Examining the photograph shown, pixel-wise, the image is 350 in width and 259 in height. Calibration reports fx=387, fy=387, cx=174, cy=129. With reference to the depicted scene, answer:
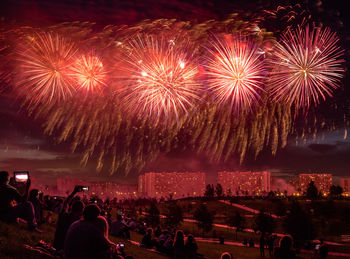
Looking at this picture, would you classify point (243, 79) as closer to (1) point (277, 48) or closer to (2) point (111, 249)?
(1) point (277, 48)

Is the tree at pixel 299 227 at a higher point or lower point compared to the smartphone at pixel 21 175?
lower

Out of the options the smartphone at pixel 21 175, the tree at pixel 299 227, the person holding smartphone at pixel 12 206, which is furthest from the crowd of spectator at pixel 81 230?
the tree at pixel 299 227

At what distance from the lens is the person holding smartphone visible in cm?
1080

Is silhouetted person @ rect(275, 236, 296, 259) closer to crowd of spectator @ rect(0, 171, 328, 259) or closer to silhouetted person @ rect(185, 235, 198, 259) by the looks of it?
crowd of spectator @ rect(0, 171, 328, 259)

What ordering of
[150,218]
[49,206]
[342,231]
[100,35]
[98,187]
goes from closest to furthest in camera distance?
[49,206], [100,35], [342,231], [150,218], [98,187]

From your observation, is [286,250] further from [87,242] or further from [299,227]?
[299,227]

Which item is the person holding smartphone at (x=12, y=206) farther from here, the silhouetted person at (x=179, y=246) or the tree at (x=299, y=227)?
the tree at (x=299, y=227)

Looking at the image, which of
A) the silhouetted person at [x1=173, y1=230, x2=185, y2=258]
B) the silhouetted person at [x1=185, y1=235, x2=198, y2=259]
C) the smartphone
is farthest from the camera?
the smartphone

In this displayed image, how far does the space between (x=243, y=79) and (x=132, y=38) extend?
8.19 m

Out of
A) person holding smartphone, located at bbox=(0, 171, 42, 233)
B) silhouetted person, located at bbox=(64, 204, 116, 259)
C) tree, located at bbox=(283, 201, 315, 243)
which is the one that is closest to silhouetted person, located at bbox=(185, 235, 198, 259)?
person holding smartphone, located at bbox=(0, 171, 42, 233)

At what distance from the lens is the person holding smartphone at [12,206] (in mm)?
10805

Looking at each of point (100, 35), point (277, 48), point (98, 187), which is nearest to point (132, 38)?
point (100, 35)

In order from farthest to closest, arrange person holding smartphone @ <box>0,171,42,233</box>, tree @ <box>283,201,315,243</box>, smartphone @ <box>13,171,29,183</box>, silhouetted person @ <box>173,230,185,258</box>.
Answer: tree @ <box>283,201,315,243</box>, smartphone @ <box>13,171,29,183</box>, silhouetted person @ <box>173,230,185,258</box>, person holding smartphone @ <box>0,171,42,233</box>

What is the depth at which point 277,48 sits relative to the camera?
26.2m
